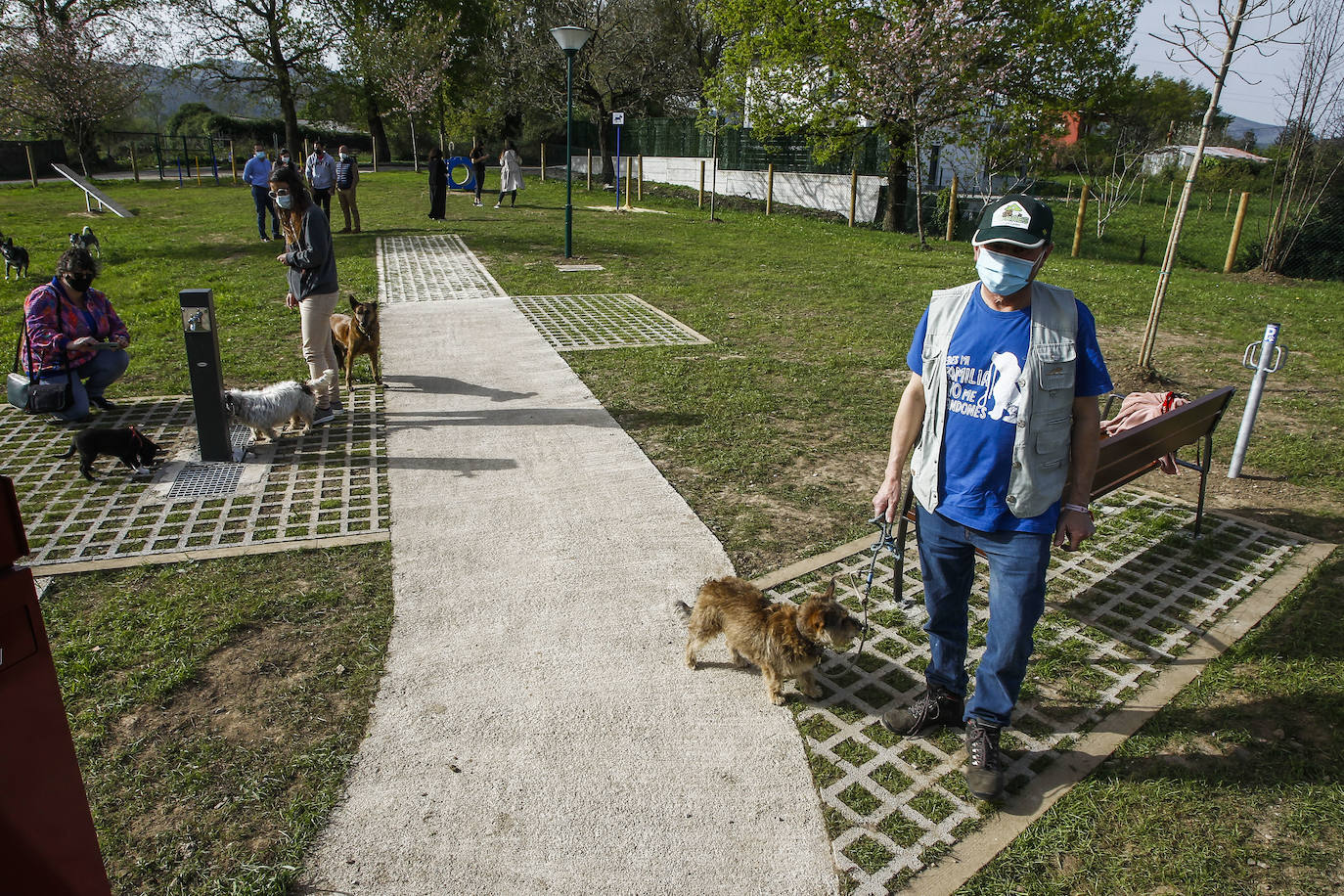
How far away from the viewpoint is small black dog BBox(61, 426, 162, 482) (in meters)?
5.53

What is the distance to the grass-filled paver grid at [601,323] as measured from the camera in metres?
9.66

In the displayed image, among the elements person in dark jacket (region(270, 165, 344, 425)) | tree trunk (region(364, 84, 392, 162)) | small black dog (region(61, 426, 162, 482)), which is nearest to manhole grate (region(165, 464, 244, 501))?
small black dog (region(61, 426, 162, 482))

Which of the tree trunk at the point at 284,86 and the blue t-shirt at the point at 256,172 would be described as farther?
the tree trunk at the point at 284,86

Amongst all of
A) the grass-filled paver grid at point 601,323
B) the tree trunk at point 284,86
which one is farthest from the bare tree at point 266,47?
the grass-filled paver grid at point 601,323

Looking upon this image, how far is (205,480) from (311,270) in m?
1.98

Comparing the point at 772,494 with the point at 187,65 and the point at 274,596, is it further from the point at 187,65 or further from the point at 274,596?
the point at 187,65

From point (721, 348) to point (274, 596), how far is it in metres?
6.10

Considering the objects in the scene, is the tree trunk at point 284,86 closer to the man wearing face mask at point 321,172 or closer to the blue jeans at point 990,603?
the man wearing face mask at point 321,172

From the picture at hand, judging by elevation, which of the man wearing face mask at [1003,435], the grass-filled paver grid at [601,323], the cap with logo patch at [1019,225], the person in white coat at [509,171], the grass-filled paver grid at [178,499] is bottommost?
the grass-filled paver grid at [178,499]

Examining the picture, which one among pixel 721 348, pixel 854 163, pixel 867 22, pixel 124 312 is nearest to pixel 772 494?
pixel 721 348

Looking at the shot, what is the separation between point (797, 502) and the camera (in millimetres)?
5617

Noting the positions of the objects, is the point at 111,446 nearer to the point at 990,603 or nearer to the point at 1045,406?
the point at 990,603

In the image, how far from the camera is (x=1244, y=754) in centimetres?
341

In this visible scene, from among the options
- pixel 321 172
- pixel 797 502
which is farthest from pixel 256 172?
pixel 797 502
